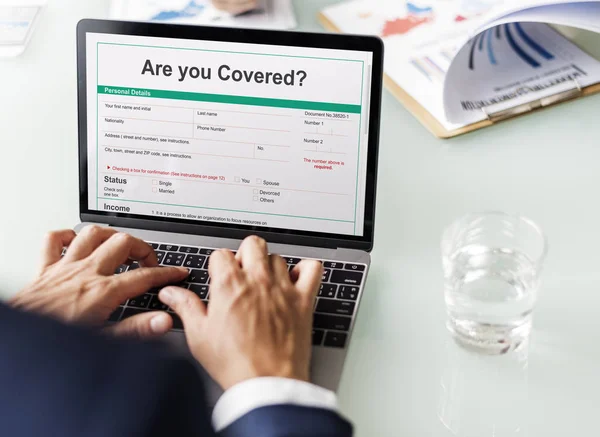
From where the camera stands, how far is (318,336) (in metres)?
0.94

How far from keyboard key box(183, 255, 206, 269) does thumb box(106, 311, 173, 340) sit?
0.41 ft

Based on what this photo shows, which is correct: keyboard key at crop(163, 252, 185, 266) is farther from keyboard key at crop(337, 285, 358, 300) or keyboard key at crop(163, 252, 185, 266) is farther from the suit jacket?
the suit jacket

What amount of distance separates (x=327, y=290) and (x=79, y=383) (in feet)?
1.88

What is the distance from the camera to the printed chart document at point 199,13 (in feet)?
4.75

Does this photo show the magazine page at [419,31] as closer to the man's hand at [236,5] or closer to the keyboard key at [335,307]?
the man's hand at [236,5]

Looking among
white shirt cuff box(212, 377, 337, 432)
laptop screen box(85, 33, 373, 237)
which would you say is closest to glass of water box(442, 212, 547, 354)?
laptop screen box(85, 33, 373, 237)

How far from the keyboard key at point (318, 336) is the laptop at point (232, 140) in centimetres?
6

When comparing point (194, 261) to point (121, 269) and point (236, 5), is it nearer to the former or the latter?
point (121, 269)

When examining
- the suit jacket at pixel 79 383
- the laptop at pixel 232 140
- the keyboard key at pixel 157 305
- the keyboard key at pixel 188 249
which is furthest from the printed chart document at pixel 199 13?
the suit jacket at pixel 79 383

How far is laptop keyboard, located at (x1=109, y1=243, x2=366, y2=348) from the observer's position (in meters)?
0.96

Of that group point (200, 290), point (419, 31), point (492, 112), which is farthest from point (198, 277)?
point (419, 31)

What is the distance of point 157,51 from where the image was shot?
1060mm

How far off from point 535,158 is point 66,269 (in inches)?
25.4

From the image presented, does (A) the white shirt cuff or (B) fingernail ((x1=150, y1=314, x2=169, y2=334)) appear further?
(B) fingernail ((x1=150, y1=314, x2=169, y2=334))
